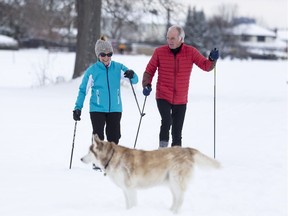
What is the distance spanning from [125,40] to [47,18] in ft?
146

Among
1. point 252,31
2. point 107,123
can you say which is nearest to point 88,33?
point 107,123

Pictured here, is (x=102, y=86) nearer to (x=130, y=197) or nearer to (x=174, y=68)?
(x=174, y=68)

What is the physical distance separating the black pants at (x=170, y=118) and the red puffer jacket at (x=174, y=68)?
0.09 meters

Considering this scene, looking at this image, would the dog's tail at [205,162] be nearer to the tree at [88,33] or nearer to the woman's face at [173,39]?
the woman's face at [173,39]

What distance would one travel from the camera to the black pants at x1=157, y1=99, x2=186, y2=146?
7031mm

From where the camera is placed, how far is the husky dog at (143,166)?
16.4 ft

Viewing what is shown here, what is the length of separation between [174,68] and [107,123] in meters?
1.24

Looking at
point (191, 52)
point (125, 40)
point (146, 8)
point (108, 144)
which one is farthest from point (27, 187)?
point (125, 40)

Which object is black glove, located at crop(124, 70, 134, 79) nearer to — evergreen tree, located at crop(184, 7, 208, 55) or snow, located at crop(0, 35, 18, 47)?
snow, located at crop(0, 35, 18, 47)

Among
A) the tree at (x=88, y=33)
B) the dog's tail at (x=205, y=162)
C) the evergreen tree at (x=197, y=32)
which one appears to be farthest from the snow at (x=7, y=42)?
the dog's tail at (x=205, y=162)

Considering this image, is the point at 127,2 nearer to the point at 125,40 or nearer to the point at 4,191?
the point at 4,191

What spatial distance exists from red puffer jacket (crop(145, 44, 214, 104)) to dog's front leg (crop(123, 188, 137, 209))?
87.8 inches

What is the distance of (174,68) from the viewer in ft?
22.7

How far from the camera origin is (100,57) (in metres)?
6.50
